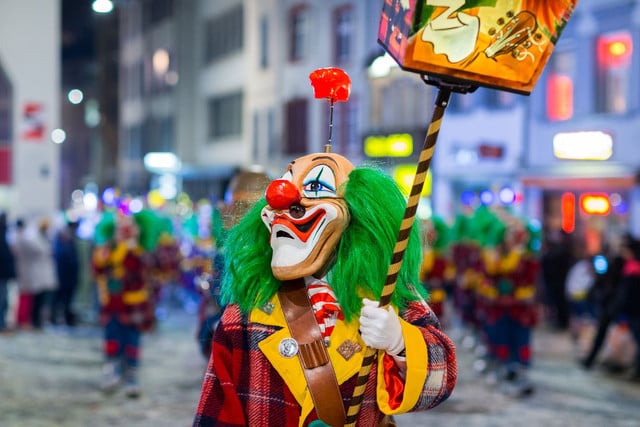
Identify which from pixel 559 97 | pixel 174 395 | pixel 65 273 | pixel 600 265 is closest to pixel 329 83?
pixel 174 395

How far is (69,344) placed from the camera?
465 inches

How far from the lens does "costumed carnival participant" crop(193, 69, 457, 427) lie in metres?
2.97

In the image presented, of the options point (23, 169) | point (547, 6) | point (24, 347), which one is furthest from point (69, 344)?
point (547, 6)

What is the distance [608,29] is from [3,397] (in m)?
13.2

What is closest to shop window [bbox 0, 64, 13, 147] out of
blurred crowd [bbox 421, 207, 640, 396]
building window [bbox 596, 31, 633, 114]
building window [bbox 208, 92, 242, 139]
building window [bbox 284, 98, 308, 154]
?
blurred crowd [bbox 421, 207, 640, 396]

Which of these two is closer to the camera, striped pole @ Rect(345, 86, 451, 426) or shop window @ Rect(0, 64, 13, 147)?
striped pole @ Rect(345, 86, 451, 426)

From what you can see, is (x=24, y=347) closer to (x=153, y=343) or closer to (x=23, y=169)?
(x=153, y=343)

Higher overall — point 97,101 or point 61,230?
point 97,101

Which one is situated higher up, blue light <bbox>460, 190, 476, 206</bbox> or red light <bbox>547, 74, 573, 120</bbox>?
red light <bbox>547, 74, 573, 120</bbox>

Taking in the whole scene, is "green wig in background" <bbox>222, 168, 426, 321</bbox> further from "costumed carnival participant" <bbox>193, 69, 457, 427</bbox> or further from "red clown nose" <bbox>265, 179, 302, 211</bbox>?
"red clown nose" <bbox>265, 179, 302, 211</bbox>

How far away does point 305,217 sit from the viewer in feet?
10.3

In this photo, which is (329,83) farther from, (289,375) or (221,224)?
(289,375)

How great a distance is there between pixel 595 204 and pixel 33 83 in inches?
405

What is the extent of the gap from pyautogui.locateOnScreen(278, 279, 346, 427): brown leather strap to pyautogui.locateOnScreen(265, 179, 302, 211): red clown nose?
34 cm
